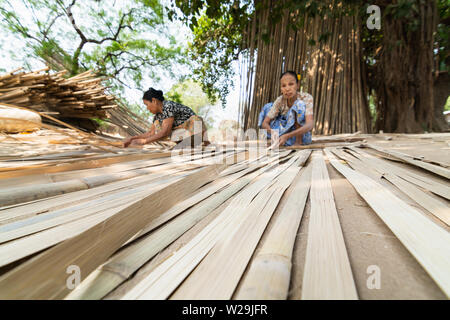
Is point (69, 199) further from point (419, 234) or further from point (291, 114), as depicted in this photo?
point (291, 114)

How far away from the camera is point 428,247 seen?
27 cm

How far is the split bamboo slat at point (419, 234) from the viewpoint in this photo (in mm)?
232

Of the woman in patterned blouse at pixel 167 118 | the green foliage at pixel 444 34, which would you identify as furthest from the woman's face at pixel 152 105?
the green foliage at pixel 444 34

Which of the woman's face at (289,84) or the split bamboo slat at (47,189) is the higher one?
the woman's face at (289,84)

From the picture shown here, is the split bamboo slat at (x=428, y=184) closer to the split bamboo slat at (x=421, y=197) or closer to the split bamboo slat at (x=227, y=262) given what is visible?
the split bamboo slat at (x=421, y=197)

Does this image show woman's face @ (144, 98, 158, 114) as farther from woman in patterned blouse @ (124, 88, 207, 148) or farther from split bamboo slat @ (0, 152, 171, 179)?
split bamboo slat @ (0, 152, 171, 179)

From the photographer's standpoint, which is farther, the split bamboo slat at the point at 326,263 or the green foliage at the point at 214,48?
the green foliage at the point at 214,48

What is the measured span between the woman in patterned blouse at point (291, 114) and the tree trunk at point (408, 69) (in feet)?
5.75

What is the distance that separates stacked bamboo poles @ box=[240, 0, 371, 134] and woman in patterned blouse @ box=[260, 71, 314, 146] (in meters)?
0.79

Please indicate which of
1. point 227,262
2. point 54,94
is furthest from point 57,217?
point 54,94

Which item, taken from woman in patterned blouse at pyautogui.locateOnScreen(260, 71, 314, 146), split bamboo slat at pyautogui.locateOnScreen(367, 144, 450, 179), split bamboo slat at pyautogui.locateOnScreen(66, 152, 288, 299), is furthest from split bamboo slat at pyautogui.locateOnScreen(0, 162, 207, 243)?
woman in patterned blouse at pyautogui.locateOnScreen(260, 71, 314, 146)

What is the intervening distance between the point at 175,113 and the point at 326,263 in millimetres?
2166

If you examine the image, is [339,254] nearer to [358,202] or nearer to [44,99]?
[358,202]
